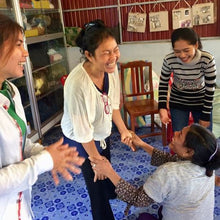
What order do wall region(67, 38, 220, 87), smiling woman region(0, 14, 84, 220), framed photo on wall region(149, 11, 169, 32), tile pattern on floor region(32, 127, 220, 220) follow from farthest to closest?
wall region(67, 38, 220, 87) → framed photo on wall region(149, 11, 169, 32) → tile pattern on floor region(32, 127, 220, 220) → smiling woman region(0, 14, 84, 220)

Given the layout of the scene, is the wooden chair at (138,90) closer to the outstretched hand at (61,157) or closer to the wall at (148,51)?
the wall at (148,51)

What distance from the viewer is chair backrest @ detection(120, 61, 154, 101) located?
9.77 ft

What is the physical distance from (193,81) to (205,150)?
0.93 m

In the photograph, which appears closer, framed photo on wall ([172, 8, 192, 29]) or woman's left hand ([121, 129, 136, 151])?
woman's left hand ([121, 129, 136, 151])

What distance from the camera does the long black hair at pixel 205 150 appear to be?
107 centimetres

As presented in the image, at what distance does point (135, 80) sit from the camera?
302 centimetres

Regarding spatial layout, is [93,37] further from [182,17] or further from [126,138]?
[182,17]

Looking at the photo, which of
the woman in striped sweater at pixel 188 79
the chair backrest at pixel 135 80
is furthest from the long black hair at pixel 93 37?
the chair backrest at pixel 135 80

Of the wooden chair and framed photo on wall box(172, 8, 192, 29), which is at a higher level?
framed photo on wall box(172, 8, 192, 29)

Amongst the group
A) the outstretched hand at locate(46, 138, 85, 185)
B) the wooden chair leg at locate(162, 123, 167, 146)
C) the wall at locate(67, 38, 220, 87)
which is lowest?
the wooden chair leg at locate(162, 123, 167, 146)

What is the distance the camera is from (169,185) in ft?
3.60

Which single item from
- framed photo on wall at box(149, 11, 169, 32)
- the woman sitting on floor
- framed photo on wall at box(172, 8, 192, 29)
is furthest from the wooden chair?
the woman sitting on floor

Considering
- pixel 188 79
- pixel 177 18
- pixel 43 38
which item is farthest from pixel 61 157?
pixel 177 18

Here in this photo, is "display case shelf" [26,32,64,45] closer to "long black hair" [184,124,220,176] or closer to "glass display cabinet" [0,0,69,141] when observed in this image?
"glass display cabinet" [0,0,69,141]
